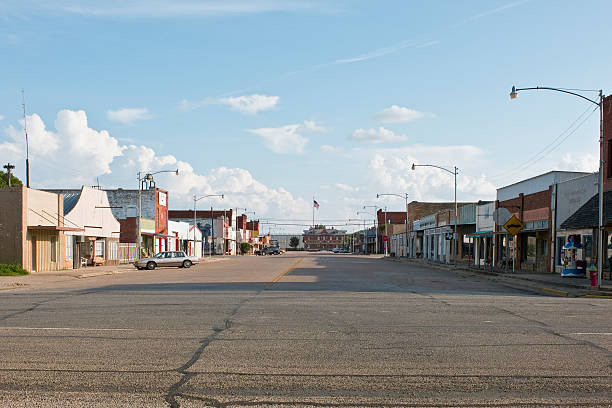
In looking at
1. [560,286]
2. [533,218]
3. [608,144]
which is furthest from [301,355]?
[533,218]

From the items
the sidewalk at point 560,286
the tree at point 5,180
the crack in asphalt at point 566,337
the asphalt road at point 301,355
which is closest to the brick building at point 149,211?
the tree at point 5,180

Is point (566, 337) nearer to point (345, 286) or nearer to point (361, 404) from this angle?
point (361, 404)

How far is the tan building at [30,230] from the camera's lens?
112 ft

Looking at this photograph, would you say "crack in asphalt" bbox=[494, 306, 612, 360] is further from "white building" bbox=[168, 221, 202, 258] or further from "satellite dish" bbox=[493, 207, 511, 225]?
"white building" bbox=[168, 221, 202, 258]

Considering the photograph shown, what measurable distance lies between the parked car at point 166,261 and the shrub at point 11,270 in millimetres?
12115

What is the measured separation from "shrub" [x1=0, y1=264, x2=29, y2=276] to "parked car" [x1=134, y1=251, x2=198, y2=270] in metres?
12.1

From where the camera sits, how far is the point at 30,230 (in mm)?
35281

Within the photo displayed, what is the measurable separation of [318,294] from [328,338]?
939 centimetres

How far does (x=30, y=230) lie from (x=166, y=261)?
42.7ft

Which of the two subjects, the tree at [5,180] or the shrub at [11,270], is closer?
the shrub at [11,270]

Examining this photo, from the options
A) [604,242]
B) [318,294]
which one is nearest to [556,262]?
[604,242]

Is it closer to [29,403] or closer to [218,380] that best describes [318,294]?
[218,380]

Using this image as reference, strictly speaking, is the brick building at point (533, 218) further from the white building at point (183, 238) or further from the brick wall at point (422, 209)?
the brick wall at point (422, 209)

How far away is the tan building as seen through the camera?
1350 inches
